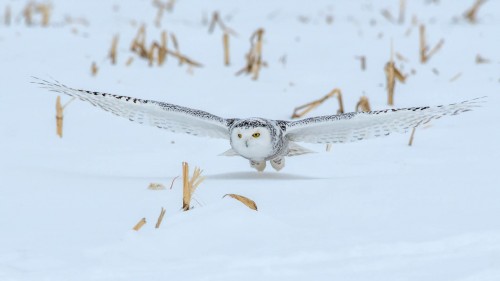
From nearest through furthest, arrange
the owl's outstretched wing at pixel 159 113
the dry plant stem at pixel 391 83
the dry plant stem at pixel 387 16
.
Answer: the owl's outstretched wing at pixel 159 113 < the dry plant stem at pixel 391 83 < the dry plant stem at pixel 387 16

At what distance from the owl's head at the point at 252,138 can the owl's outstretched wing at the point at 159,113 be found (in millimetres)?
191

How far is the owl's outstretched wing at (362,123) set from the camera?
13.0 ft

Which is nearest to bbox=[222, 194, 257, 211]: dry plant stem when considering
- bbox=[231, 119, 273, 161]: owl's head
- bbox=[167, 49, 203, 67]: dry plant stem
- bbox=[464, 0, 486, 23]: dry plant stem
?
bbox=[231, 119, 273, 161]: owl's head

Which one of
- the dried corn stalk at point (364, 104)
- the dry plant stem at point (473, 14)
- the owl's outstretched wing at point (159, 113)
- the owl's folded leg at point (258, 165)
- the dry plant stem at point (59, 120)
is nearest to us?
the owl's outstretched wing at point (159, 113)

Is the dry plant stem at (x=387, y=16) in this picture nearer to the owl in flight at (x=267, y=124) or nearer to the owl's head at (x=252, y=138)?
the owl in flight at (x=267, y=124)

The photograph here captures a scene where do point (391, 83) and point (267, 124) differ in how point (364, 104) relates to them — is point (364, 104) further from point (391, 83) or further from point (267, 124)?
point (267, 124)

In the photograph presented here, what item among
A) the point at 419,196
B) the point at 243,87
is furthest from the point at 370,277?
the point at 243,87

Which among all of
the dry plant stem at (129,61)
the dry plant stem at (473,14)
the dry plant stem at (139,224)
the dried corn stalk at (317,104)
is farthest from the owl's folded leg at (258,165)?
the dry plant stem at (473,14)

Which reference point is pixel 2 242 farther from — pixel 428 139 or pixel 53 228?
pixel 428 139

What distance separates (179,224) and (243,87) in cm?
358

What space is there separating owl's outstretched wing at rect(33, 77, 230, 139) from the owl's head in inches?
7.5

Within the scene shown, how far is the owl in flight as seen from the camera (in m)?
3.99

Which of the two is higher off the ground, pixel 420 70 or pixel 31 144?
pixel 420 70

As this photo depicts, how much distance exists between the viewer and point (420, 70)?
7.32m
